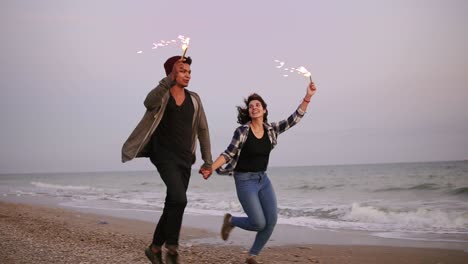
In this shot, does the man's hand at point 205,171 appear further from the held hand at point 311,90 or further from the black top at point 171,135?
the held hand at point 311,90

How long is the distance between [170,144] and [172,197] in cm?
52

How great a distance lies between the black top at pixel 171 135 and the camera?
438cm

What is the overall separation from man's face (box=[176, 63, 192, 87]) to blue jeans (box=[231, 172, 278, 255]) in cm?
127

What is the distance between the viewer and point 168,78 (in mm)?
4070

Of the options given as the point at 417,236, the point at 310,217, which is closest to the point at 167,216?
the point at 417,236

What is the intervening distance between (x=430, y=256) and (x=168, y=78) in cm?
463

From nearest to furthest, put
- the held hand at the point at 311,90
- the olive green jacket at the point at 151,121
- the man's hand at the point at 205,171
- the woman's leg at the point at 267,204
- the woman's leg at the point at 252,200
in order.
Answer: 1. the olive green jacket at the point at 151,121
2. the man's hand at the point at 205,171
3. the woman's leg at the point at 252,200
4. the woman's leg at the point at 267,204
5. the held hand at the point at 311,90

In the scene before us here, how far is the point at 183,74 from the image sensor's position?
4.41m

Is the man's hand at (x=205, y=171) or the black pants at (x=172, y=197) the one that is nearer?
the black pants at (x=172, y=197)

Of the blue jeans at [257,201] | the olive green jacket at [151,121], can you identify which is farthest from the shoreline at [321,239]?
the olive green jacket at [151,121]

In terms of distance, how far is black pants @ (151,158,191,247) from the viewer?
14.1ft

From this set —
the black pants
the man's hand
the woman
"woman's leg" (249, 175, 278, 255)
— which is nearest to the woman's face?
the woman

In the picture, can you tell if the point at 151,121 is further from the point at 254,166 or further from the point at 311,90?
the point at 311,90

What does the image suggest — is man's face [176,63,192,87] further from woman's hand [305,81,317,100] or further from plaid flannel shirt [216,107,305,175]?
woman's hand [305,81,317,100]
